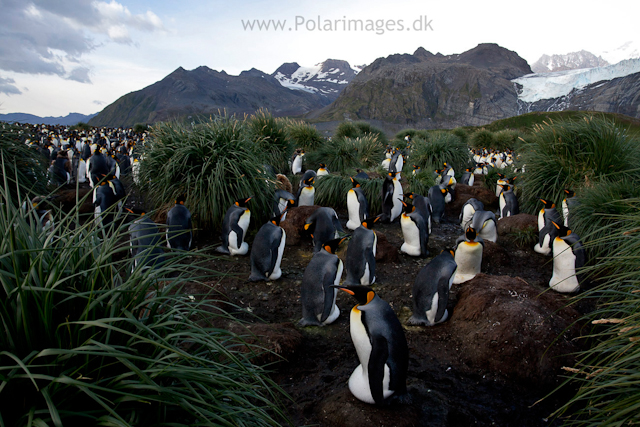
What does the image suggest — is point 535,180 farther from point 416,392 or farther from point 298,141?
point 298,141

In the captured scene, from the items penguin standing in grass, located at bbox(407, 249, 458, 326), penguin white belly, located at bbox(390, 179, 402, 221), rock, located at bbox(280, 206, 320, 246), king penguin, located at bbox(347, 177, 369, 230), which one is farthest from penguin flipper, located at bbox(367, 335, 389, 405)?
penguin white belly, located at bbox(390, 179, 402, 221)

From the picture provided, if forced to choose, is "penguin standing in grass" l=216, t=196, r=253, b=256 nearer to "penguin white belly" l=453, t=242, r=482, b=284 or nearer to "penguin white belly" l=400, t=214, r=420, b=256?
"penguin white belly" l=400, t=214, r=420, b=256

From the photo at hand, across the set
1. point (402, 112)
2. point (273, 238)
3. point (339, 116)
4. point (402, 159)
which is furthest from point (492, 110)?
point (273, 238)

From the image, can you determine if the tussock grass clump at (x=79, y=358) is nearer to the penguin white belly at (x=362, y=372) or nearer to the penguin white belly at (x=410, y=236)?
the penguin white belly at (x=362, y=372)

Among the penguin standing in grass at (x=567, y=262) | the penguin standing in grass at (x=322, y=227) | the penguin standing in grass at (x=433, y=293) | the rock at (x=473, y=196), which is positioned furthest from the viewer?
the rock at (x=473, y=196)

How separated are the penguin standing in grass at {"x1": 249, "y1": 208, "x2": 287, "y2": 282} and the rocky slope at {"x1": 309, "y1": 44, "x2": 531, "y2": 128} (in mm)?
136314

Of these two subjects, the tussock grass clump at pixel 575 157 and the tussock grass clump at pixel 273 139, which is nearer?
the tussock grass clump at pixel 575 157

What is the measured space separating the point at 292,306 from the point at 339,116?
494 ft

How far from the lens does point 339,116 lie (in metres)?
149

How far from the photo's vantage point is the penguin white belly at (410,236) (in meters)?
6.20

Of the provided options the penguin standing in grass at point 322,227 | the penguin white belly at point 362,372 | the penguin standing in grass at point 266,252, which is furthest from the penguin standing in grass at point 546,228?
the penguin white belly at point 362,372

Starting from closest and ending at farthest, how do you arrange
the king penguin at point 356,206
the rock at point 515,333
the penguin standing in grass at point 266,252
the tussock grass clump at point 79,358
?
the tussock grass clump at point 79,358
the rock at point 515,333
the penguin standing in grass at point 266,252
the king penguin at point 356,206

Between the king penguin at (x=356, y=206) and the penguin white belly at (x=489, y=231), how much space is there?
88.4 inches

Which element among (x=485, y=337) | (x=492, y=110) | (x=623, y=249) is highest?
(x=492, y=110)
